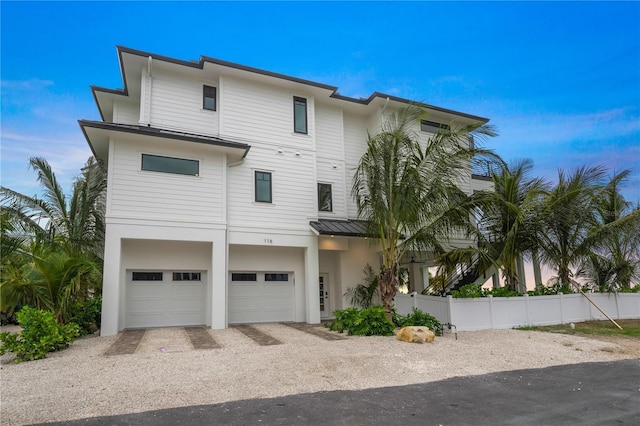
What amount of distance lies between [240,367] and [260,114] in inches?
417

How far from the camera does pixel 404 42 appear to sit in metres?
19.0

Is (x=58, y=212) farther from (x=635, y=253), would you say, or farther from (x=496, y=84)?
(x=635, y=253)

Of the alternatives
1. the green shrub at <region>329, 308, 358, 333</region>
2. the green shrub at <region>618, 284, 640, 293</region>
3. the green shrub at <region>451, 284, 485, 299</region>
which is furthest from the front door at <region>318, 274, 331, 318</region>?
the green shrub at <region>618, 284, 640, 293</region>

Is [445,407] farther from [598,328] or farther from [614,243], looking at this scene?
[614,243]

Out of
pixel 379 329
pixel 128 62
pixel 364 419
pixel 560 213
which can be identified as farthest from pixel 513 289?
pixel 128 62

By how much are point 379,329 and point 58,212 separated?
482 inches

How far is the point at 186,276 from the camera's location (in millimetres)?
14438

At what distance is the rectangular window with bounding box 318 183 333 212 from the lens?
54.1 ft

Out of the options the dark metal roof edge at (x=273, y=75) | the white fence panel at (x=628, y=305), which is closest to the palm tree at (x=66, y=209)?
the dark metal roof edge at (x=273, y=75)

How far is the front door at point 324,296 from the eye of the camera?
1703 centimetres

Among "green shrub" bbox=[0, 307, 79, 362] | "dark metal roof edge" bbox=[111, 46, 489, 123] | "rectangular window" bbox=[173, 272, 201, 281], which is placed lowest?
"green shrub" bbox=[0, 307, 79, 362]

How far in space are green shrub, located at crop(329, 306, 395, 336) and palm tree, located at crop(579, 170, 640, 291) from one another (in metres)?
9.34

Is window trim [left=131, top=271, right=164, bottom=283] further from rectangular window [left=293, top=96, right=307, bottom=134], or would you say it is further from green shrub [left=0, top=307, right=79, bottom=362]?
rectangular window [left=293, top=96, right=307, bottom=134]

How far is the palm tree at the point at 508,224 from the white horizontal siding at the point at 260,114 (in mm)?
7443
